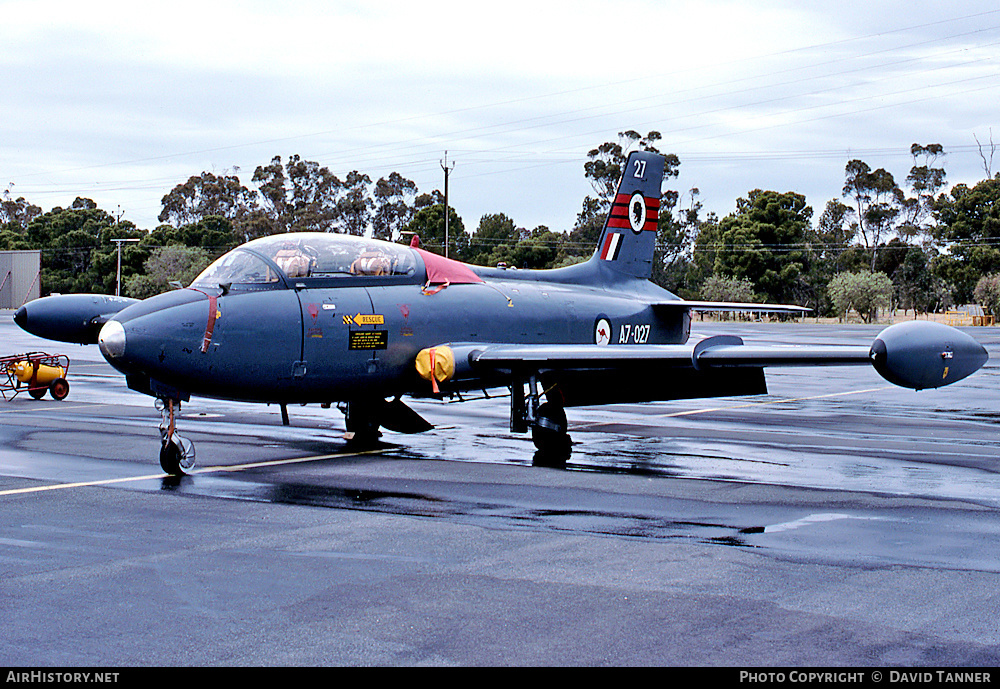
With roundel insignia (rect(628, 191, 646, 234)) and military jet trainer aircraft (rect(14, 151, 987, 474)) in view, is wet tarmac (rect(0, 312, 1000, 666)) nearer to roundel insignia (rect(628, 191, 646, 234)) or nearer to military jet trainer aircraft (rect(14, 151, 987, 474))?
military jet trainer aircraft (rect(14, 151, 987, 474))

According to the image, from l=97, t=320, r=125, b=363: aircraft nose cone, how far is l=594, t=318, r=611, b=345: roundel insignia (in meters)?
7.85

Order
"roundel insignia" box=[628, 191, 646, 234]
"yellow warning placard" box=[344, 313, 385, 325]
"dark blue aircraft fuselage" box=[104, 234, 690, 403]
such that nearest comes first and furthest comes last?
1. "dark blue aircraft fuselage" box=[104, 234, 690, 403]
2. "yellow warning placard" box=[344, 313, 385, 325]
3. "roundel insignia" box=[628, 191, 646, 234]

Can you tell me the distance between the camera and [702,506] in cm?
983

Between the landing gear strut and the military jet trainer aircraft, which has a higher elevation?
the military jet trainer aircraft

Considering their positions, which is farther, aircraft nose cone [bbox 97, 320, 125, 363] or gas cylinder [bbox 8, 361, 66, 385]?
gas cylinder [bbox 8, 361, 66, 385]

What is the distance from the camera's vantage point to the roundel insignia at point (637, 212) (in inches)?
741

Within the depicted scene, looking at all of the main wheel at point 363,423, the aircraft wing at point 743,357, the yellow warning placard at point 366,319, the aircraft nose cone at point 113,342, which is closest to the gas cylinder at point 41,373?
the main wheel at point 363,423

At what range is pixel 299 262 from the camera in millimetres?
12422

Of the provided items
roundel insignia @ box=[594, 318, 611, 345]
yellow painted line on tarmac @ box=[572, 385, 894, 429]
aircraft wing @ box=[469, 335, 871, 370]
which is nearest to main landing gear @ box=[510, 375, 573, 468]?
aircraft wing @ box=[469, 335, 871, 370]

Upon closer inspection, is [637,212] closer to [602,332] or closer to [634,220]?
[634,220]

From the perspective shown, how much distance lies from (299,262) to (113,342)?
2555mm

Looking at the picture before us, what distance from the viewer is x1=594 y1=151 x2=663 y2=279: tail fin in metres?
18.4
